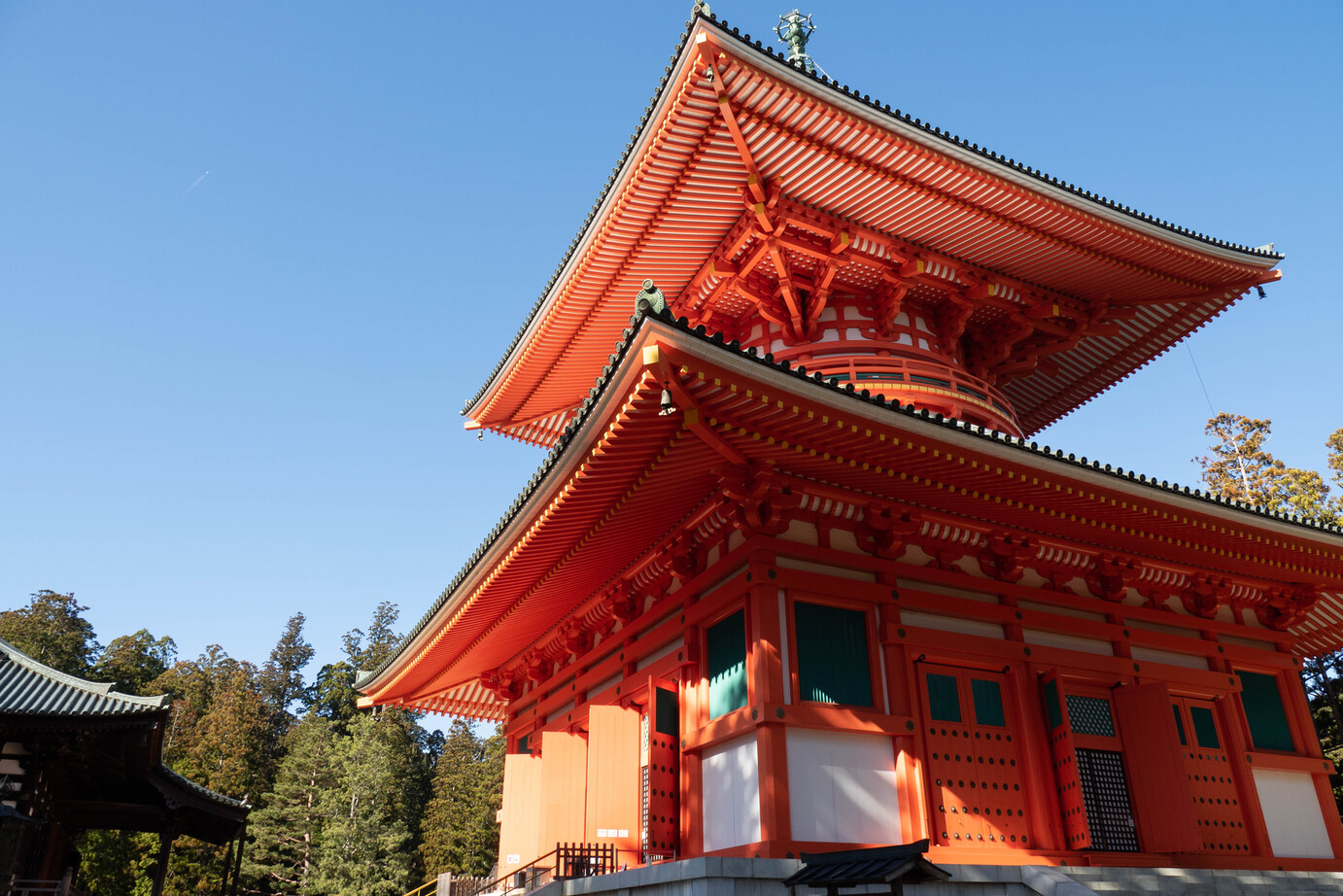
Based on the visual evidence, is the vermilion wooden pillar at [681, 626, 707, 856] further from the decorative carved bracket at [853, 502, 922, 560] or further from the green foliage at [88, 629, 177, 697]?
the green foliage at [88, 629, 177, 697]

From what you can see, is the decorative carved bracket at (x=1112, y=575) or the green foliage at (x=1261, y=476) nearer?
the decorative carved bracket at (x=1112, y=575)

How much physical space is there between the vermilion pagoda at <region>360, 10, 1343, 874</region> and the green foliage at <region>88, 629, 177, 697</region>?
5501 centimetres

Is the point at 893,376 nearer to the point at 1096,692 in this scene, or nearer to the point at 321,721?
the point at 1096,692

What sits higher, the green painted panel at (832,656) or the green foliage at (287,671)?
the green foliage at (287,671)

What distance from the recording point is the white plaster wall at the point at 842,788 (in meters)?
8.61

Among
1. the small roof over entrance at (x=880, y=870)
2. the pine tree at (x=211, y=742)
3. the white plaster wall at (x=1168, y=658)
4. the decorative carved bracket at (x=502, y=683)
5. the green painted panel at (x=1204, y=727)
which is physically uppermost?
the pine tree at (x=211, y=742)

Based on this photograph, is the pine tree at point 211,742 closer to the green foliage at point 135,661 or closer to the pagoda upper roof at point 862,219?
the green foliage at point 135,661

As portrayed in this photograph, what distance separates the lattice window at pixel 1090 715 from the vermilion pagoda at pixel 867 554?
0.06 metres

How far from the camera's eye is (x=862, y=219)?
42.6 ft

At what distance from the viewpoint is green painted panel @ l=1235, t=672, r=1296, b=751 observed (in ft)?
39.6

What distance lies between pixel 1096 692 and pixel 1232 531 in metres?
2.62

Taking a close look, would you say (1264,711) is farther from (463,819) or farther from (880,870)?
(463,819)

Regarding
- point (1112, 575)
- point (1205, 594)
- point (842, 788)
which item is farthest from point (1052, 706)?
point (1205, 594)

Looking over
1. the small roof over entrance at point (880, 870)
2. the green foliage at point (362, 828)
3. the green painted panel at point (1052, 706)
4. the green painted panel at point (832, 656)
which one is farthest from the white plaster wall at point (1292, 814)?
the green foliage at point (362, 828)
